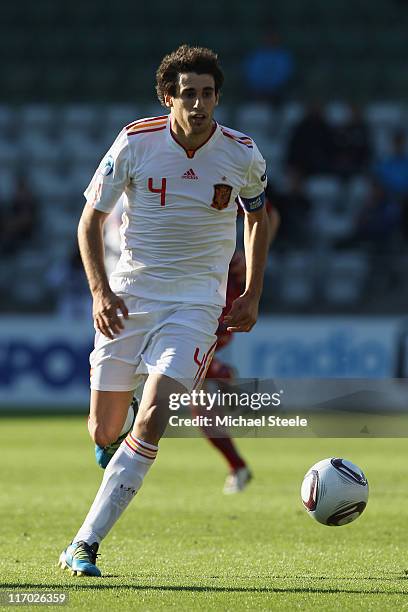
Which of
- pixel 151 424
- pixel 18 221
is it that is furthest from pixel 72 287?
pixel 151 424

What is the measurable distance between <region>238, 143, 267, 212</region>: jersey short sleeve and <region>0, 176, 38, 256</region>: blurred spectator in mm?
12119

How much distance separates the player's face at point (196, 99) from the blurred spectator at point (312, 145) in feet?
41.2

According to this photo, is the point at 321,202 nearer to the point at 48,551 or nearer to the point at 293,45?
the point at 293,45

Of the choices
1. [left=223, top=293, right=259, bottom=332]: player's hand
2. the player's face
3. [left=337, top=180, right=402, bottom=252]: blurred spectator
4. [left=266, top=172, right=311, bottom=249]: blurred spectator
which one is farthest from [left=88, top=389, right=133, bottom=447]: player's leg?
[left=337, top=180, right=402, bottom=252]: blurred spectator

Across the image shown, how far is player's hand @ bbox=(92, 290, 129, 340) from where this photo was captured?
599 cm

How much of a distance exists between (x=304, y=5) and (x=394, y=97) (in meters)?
2.65

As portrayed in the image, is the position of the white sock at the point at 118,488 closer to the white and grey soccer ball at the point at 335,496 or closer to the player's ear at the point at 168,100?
the white and grey soccer ball at the point at 335,496

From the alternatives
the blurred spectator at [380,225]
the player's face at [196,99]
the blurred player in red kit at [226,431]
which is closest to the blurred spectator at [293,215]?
the blurred spectator at [380,225]

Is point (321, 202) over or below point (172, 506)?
over

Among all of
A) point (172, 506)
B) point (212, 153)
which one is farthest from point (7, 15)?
point (212, 153)

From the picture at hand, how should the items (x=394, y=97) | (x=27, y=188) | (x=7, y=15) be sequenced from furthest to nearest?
(x=7, y=15)
(x=394, y=97)
(x=27, y=188)

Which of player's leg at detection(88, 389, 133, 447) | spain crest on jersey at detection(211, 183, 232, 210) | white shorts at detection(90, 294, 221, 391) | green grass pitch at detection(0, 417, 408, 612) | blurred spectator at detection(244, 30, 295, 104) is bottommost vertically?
green grass pitch at detection(0, 417, 408, 612)

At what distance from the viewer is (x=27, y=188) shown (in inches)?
745

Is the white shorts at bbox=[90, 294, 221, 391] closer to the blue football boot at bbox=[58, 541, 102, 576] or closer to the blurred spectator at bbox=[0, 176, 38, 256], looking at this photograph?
the blue football boot at bbox=[58, 541, 102, 576]
